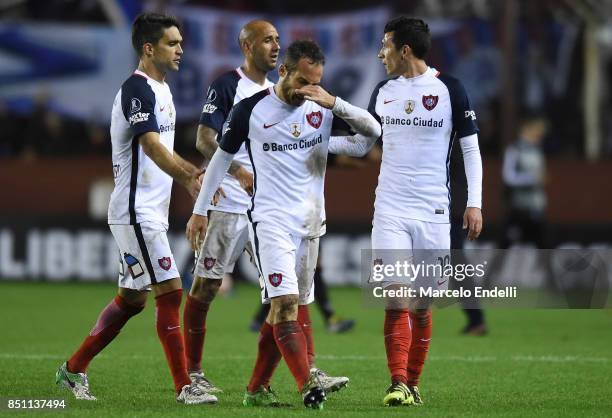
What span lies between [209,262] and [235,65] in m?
11.9

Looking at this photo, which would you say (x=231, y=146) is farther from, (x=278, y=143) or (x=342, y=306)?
(x=342, y=306)

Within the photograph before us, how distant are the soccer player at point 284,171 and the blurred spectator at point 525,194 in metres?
9.06

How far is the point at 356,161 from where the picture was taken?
9438mm

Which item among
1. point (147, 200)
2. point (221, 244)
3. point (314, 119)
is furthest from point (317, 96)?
point (221, 244)

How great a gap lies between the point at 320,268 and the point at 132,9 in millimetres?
10018

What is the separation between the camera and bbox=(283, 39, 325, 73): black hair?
7.84 meters

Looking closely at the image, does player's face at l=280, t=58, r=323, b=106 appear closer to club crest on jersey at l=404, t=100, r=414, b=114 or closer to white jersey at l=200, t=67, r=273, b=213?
club crest on jersey at l=404, t=100, r=414, b=114

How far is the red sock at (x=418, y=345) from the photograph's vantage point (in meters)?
8.42

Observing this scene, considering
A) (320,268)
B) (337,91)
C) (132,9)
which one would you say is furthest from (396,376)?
(132,9)

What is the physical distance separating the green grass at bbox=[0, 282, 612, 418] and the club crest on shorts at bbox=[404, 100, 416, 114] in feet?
5.96

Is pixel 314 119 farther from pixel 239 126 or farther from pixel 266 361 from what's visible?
pixel 266 361

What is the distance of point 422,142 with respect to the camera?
846 centimetres

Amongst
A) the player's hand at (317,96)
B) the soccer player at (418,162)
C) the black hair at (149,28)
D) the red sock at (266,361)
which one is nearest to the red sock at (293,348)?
the red sock at (266,361)

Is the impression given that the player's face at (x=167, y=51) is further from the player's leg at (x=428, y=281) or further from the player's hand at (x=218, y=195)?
the player's leg at (x=428, y=281)
